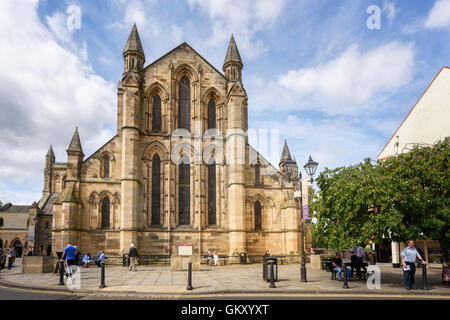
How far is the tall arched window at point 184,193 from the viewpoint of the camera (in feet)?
93.0

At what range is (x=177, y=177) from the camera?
2852cm

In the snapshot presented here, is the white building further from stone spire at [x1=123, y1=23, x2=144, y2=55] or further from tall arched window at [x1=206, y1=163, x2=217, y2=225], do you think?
stone spire at [x1=123, y1=23, x2=144, y2=55]

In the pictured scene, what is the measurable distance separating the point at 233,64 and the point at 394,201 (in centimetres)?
2112

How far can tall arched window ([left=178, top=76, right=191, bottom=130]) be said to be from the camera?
97.7 feet

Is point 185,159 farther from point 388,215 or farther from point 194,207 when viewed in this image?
point 388,215

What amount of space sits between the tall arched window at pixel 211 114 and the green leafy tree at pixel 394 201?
1713 centimetres

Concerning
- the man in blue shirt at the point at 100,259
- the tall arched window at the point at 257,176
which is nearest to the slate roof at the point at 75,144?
the man in blue shirt at the point at 100,259

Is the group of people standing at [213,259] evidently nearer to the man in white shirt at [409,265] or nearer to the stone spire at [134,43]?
the man in white shirt at [409,265]

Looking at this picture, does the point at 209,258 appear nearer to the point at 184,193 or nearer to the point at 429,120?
the point at 184,193

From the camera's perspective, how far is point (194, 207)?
93.0 ft

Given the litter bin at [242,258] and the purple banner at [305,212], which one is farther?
the litter bin at [242,258]

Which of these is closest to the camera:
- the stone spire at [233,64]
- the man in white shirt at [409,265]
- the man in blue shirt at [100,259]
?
the man in white shirt at [409,265]
